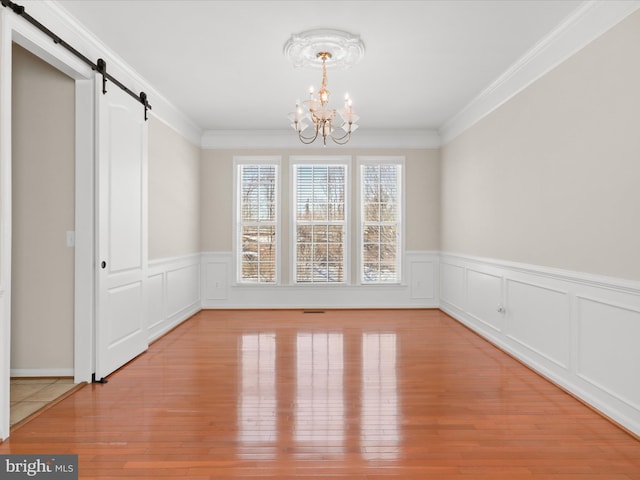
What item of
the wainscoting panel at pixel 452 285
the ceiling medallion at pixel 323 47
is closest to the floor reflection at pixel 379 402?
the wainscoting panel at pixel 452 285

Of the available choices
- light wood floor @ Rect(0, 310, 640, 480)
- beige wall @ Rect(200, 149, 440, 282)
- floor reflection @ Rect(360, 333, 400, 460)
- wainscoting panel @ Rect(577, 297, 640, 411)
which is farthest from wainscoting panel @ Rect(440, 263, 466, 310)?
wainscoting panel @ Rect(577, 297, 640, 411)

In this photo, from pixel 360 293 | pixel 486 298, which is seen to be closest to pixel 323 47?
pixel 486 298

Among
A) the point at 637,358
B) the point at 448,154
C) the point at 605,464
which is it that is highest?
the point at 448,154

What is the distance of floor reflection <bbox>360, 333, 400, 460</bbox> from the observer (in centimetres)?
240

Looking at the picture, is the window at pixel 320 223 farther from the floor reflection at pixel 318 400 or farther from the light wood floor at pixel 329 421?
the light wood floor at pixel 329 421

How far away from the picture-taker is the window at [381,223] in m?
6.76

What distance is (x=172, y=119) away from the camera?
536 centimetres

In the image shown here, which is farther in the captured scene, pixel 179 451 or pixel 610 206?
pixel 610 206

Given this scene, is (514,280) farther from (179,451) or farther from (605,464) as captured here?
(179,451)

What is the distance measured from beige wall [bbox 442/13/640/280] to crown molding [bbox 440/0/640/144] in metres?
0.07

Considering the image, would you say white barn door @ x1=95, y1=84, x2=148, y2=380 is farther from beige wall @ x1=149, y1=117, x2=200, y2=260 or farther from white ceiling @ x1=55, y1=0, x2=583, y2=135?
white ceiling @ x1=55, y1=0, x2=583, y2=135

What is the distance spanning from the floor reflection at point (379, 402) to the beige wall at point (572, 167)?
5.28 feet

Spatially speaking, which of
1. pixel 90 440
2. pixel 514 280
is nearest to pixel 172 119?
pixel 90 440

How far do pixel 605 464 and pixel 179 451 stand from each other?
2.30m
